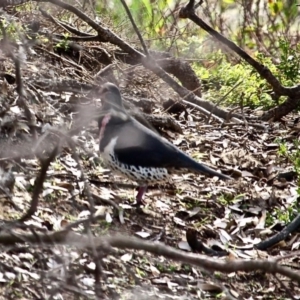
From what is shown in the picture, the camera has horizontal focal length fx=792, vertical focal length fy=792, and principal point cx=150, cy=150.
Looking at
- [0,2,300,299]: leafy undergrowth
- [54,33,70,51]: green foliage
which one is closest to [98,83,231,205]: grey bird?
[0,2,300,299]: leafy undergrowth

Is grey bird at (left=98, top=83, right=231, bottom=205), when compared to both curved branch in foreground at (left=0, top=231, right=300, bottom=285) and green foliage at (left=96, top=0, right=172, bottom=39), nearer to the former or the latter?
curved branch in foreground at (left=0, top=231, right=300, bottom=285)

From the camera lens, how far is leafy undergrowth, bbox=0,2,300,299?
4.81m

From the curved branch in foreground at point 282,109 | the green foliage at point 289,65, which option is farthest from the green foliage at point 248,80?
the curved branch in foreground at point 282,109

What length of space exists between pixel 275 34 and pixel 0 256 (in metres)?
9.39

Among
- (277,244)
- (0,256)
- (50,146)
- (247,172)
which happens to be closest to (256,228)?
(277,244)

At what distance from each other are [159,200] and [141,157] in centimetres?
49

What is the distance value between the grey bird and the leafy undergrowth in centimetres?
22

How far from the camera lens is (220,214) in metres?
6.25

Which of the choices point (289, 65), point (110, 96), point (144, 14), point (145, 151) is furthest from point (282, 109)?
point (144, 14)

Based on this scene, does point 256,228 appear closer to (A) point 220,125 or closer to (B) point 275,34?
(A) point 220,125

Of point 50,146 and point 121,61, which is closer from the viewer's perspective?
point 50,146

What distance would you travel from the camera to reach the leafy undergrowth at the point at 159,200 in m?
4.81

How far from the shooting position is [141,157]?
6066mm

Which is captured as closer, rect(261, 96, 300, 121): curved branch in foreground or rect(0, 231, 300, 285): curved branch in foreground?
rect(0, 231, 300, 285): curved branch in foreground
